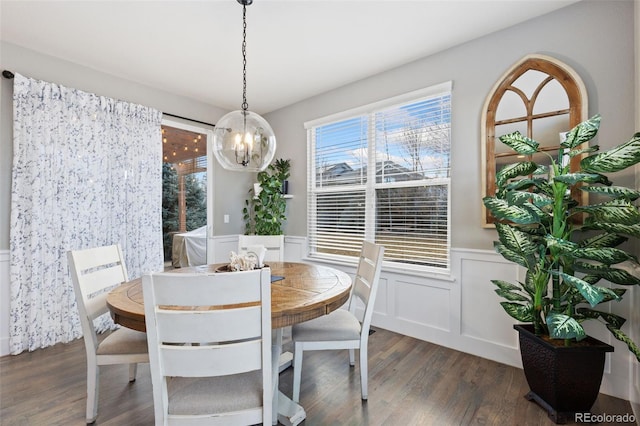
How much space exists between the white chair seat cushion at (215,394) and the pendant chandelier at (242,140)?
130cm

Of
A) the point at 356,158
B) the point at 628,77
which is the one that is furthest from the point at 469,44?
the point at 356,158

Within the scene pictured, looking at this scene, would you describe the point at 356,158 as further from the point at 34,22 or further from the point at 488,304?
the point at 34,22

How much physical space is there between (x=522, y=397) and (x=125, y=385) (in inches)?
106

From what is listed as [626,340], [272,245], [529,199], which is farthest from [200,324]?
[626,340]

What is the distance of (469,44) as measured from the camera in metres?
2.55

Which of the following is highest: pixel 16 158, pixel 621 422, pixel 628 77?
pixel 628 77

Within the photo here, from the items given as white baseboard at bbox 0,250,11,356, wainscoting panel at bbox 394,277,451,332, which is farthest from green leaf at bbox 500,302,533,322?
white baseboard at bbox 0,250,11,356

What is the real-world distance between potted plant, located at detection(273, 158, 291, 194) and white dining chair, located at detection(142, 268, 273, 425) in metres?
2.95

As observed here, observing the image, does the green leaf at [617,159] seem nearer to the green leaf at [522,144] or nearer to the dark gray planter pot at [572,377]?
the green leaf at [522,144]

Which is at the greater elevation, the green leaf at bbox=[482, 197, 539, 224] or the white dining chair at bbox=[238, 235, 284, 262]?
the green leaf at bbox=[482, 197, 539, 224]

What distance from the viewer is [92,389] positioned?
5.35 ft

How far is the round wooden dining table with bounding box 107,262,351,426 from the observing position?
4.22ft

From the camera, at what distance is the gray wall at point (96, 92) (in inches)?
100

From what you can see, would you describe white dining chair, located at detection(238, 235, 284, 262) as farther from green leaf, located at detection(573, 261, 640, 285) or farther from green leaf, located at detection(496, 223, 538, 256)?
green leaf, located at detection(573, 261, 640, 285)
